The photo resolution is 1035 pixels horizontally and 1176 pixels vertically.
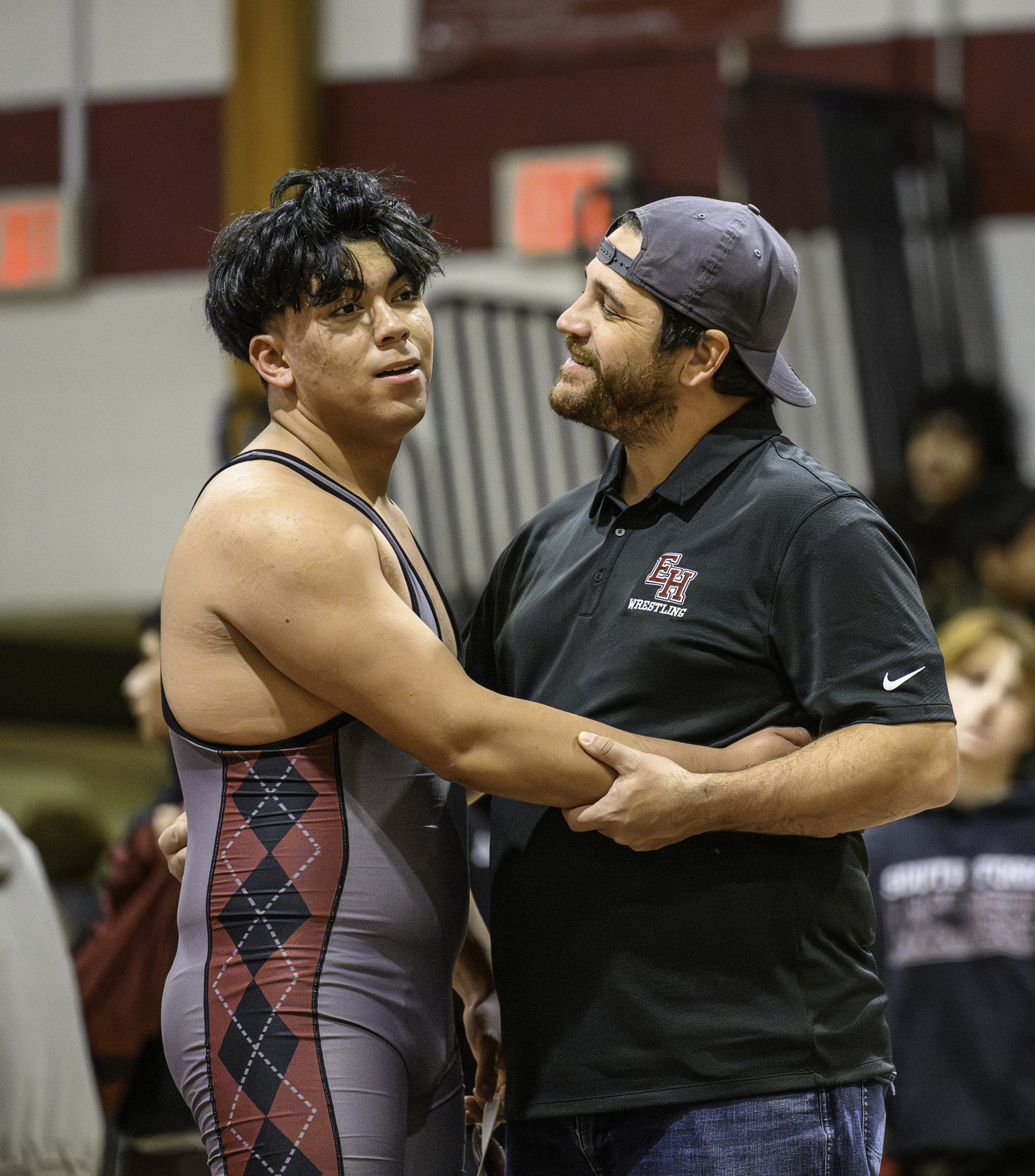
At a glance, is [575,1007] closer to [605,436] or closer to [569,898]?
[569,898]

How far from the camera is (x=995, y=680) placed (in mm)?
3469

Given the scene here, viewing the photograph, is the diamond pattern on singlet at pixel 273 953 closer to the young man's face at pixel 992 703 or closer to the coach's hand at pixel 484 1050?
the coach's hand at pixel 484 1050

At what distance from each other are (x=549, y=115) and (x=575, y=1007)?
488cm

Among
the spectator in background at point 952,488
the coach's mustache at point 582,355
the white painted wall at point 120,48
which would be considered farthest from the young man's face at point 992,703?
the white painted wall at point 120,48

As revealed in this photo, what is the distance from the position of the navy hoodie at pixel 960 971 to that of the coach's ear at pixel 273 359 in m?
1.92

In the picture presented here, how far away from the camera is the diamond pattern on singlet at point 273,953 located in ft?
5.38

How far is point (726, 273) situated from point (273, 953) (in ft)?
3.24

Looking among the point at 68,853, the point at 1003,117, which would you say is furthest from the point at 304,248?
the point at 1003,117

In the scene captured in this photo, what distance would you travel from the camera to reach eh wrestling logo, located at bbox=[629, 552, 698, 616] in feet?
5.94

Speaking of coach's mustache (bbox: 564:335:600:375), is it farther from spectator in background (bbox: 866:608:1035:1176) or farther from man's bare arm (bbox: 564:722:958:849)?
spectator in background (bbox: 866:608:1035:1176)

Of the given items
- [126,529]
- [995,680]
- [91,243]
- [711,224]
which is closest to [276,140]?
[91,243]

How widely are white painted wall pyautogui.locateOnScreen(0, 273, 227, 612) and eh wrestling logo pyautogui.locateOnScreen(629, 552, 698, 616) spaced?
15.0 ft

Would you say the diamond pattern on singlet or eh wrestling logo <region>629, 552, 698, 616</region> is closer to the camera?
the diamond pattern on singlet

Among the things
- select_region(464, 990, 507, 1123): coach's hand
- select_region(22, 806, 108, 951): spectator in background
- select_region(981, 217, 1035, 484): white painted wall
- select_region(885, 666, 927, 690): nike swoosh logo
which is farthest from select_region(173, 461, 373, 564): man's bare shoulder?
select_region(981, 217, 1035, 484): white painted wall
